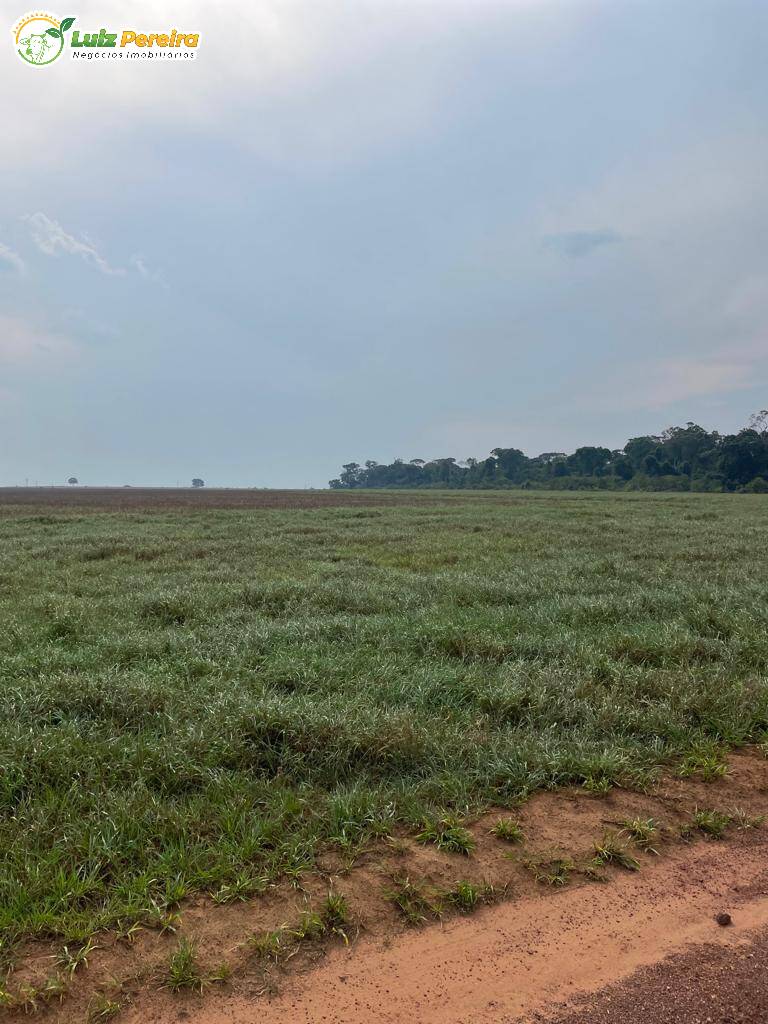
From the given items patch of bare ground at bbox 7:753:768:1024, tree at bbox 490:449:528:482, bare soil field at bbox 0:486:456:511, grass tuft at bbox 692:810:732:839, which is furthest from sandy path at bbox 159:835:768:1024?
tree at bbox 490:449:528:482

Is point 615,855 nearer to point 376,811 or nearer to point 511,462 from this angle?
point 376,811

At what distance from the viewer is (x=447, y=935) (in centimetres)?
327

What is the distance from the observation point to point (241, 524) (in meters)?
28.1

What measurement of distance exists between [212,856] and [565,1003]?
87.8 inches

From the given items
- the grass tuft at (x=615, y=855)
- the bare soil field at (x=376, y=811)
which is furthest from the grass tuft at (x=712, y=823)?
the grass tuft at (x=615, y=855)

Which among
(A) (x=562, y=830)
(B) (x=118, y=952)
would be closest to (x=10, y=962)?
(B) (x=118, y=952)

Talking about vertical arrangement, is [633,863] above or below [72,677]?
below

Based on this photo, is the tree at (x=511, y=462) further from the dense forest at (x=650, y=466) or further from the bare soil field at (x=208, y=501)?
the bare soil field at (x=208, y=501)

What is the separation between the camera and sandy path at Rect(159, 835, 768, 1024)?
281 centimetres

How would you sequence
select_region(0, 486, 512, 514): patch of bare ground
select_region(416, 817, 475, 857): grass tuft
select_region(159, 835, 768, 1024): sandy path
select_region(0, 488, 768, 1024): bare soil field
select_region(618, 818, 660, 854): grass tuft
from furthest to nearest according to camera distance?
select_region(0, 486, 512, 514): patch of bare ground, select_region(618, 818, 660, 854): grass tuft, select_region(416, 817, 475, 857): grass tuft, select_region(0, 488, 768, 1024): bare soil field, select_region(159, 835, 768, 1024): sandy path

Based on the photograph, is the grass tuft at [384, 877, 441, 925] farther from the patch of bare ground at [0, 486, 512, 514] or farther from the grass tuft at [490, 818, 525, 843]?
the patch of bare ground at [0, 486, 512, 514]

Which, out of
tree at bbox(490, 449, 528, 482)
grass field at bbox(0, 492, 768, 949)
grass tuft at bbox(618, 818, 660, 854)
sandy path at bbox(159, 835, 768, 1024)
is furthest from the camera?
tree at bbox(490, 449, 528, 482)

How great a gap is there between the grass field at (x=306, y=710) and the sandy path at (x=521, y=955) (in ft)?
2.59

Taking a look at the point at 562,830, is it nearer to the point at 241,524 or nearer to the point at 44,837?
the point at 44,837
